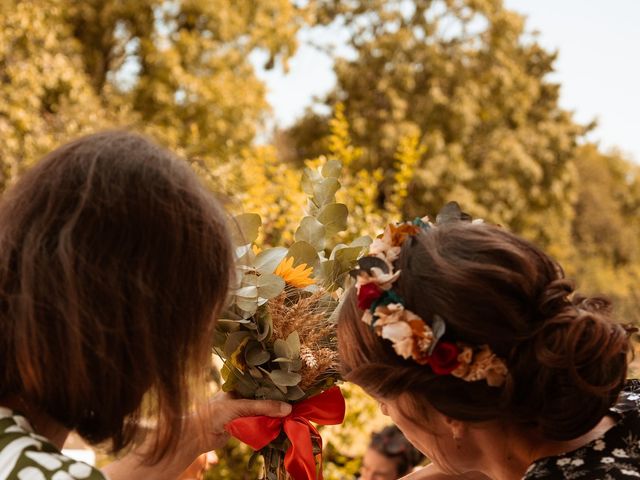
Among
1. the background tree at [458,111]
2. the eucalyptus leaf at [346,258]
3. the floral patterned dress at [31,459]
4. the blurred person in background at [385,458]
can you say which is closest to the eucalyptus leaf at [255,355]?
the eucalyptus leaf at [346,258]

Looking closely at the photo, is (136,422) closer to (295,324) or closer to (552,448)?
(295,324)

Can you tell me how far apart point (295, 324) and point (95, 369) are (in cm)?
60

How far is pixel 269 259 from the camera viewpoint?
1.79 metres

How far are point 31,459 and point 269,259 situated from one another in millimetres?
701

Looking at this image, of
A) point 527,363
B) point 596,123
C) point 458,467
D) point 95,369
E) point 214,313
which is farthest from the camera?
point 596,123

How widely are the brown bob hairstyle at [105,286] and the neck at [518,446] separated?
1.94ft

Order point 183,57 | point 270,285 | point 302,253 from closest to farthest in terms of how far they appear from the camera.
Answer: point 270,285
point 302,253
point 183,57

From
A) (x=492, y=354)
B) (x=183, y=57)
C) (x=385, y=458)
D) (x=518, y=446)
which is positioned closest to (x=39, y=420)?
(x=492, y=354)

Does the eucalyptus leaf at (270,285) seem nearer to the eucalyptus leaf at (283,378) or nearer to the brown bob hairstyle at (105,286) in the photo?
the eucalyptus leaf at (283,378)

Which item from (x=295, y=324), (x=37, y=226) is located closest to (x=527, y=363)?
(x=295, y=324)

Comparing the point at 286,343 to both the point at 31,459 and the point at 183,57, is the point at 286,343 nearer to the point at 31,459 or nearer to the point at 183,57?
the point at 31,459

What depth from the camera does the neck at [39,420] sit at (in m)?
1.29

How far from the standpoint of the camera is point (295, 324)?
1778mm

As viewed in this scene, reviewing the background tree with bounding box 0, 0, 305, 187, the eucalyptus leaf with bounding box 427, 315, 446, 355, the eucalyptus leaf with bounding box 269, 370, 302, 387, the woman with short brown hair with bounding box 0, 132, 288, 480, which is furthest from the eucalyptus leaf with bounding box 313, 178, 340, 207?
the background tree with bounding box 0, 0, 305, 187
